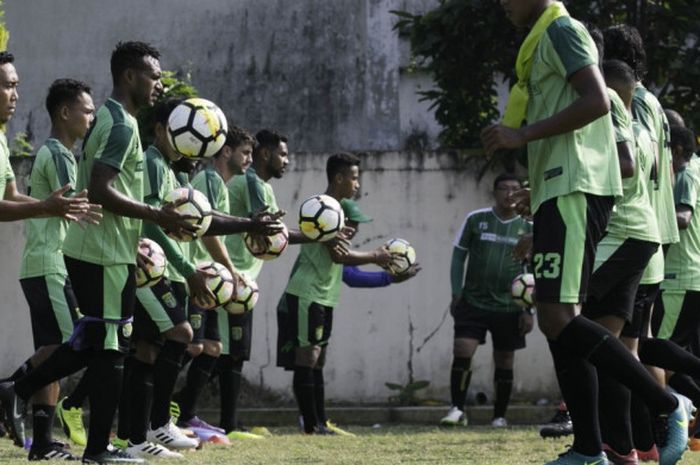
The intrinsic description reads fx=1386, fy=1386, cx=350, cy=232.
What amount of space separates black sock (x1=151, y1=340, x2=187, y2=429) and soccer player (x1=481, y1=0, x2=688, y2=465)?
3.55 metres

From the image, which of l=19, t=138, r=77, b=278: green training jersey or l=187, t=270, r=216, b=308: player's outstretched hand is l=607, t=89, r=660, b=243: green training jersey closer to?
l=187, t=270, r=216, b=308: player's outstretched hand

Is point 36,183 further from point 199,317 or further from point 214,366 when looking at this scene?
point 214,366

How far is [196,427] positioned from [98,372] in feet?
11.7

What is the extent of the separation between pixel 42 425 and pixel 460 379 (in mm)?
5073

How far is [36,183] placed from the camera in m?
9.00

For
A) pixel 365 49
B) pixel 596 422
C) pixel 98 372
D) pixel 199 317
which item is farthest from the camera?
pixel 365 49

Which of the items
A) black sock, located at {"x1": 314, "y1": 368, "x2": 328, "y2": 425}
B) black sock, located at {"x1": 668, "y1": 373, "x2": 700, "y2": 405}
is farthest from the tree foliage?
black sock, located at {"x1": 668, "y1": 373, "x2": 700, "y2": 405}

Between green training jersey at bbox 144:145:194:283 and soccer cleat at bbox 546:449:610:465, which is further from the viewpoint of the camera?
green training jersey at bbox 144:145:194:283

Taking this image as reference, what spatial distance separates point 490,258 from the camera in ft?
41.5

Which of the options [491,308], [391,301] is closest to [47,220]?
[491,308]

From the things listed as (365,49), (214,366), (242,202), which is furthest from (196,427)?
(365,49)

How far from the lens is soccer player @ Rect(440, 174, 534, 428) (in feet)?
41.1

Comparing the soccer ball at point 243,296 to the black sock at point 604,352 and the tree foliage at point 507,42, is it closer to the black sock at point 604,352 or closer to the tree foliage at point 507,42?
the black sock at point 604,352

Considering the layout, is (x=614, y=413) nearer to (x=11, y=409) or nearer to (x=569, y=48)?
(x=569, y=48)
